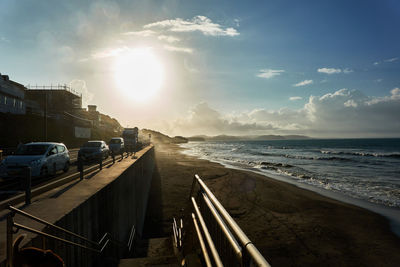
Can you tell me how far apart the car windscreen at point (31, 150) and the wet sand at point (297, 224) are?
714 cm

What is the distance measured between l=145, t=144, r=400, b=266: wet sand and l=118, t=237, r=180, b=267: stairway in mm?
1524

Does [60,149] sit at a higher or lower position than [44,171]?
higher

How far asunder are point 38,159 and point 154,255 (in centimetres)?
730

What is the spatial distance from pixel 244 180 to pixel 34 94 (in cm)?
6879

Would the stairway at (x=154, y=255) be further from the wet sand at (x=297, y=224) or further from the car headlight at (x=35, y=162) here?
the car headlight at (x=35, y=162)

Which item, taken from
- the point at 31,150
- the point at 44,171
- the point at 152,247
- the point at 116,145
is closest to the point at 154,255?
the point at 152,247

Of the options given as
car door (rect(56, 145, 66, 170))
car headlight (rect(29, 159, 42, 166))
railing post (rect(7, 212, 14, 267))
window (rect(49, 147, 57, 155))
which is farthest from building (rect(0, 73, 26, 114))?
railing post (rect(7, 212, 14, 267))

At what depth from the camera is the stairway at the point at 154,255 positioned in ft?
18.3

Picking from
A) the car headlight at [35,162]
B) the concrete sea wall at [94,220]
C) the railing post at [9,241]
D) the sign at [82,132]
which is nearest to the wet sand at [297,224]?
the concrete sea wall at [94,220]

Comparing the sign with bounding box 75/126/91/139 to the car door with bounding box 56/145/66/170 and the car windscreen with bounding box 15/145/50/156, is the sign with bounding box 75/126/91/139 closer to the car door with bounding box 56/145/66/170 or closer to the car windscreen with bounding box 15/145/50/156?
the car door with bounding box 56/145/66/170

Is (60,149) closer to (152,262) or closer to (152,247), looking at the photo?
(152,247)

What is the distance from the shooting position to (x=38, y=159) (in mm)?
11172

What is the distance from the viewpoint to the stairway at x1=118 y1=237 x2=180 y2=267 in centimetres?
557

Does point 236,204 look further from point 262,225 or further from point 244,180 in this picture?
point 244,180
